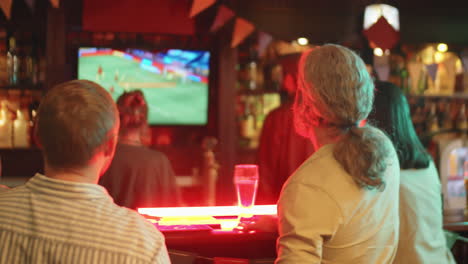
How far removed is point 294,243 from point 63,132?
610 mm

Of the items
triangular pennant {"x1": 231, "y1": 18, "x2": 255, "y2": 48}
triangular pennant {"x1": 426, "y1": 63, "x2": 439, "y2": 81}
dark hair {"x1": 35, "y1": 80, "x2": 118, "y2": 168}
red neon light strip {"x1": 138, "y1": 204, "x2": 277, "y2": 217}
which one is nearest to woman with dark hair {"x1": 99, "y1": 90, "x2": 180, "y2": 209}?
red neon light strip {"x1": 138, "y1": 204, "x2": 277, "y2": 217}

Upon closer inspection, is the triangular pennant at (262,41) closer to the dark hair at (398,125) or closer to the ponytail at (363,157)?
the dark hair at (398,125)

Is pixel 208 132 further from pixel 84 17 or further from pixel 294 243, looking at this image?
pixel 294 243

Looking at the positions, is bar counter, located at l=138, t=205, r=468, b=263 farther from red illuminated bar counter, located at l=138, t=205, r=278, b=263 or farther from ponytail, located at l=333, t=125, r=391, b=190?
ponytail, located at l=333, t=125, r=391, b=190

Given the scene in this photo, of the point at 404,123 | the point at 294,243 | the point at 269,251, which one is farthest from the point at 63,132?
the point at 404,123

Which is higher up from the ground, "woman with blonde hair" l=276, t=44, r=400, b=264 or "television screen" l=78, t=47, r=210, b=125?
"television screen" l=78, t=47, r=210, b=125

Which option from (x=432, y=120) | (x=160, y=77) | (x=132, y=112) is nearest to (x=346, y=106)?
(x=132, y=112)

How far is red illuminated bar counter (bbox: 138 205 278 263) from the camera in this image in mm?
1750

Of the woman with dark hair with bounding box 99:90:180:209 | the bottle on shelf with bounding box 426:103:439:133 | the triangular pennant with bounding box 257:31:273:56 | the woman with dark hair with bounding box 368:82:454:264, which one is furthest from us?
the bottle on shelf with bounding box 426:103:439:133

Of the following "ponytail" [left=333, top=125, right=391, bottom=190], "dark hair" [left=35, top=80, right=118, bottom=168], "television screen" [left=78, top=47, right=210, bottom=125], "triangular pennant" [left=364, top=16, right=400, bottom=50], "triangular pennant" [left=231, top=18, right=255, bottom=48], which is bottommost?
"ponytail" [left=333, top=125, right=391, bottom=190]

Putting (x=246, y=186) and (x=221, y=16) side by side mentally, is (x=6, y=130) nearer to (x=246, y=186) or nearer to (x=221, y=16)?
(x=221, y=16)

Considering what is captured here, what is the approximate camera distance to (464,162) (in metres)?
3.58

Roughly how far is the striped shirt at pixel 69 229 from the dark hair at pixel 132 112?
169 centimetres

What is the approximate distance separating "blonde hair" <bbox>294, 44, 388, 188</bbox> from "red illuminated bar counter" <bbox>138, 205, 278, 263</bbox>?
47 centimetres
